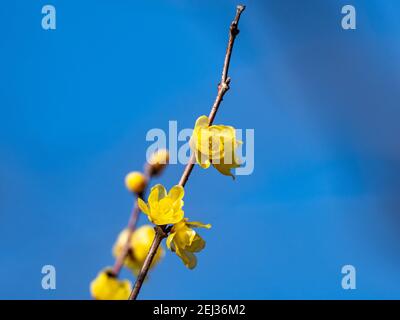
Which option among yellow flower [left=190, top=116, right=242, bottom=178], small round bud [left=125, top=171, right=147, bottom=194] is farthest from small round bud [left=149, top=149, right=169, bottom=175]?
yellow flower [left=190, top=116, right=242, bottom=178]

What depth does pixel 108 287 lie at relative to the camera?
1558mm

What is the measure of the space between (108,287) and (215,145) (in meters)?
0.65

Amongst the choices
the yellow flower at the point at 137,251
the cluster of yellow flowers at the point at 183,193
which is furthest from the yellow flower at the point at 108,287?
the cluster of yellow flowers at the point at 183,193

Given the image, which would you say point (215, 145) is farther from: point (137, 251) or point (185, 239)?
point (137, 251)

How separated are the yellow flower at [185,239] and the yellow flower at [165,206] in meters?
0.04

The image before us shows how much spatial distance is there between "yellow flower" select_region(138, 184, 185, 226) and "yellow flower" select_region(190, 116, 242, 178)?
8 centimetres

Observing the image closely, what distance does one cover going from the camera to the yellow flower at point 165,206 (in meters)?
1.05

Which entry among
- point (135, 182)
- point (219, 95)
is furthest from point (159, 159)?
point (219, 95)

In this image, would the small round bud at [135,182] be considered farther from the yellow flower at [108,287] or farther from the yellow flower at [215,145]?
the yellow flower at [215,145]

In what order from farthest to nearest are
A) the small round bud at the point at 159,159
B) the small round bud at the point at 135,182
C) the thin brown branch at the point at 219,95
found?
the small round bud at the point at 135,182 → the small round bud at the point at 159,159 → the thin brown branch at the point at 219,95
